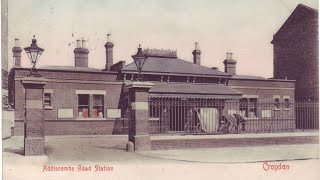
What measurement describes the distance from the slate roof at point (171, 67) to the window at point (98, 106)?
1.99 metres

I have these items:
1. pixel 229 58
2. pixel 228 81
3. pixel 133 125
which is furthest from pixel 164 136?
pixel 229 58

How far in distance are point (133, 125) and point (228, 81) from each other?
12902 millimetres

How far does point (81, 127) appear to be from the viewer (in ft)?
70.7

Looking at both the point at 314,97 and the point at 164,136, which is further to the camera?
the point at 314,97

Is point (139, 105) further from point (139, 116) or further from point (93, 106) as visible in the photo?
point (93, 106)

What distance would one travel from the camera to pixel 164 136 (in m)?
14.8

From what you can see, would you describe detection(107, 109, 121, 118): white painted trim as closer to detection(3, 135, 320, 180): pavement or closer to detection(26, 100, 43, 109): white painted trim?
detection(3, 135, 320, 180): pavement

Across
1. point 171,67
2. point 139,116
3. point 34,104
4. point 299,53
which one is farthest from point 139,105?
point 299,53

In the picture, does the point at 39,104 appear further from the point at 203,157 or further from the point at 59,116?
the point at 59,116

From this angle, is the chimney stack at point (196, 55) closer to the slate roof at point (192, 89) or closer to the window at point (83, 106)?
the slate roof at point (192, 89)

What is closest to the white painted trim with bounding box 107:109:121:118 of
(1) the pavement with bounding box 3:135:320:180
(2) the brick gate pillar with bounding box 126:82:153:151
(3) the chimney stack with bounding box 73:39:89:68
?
(3) the chimney stack with bounding box 73:39:89:68

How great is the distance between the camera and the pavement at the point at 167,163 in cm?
1133

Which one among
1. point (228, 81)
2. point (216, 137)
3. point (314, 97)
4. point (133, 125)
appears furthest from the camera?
point (228, 81)

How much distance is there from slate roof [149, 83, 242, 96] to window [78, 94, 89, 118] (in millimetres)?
3206
